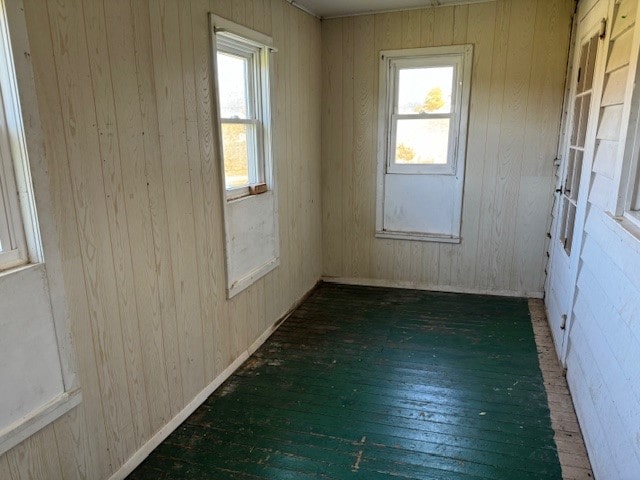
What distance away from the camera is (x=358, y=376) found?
2.82m

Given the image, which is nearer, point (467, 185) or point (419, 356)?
point (419, 356)

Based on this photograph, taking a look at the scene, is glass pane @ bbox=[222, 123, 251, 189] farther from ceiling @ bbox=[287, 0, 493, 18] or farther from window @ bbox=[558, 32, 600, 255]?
window @ bbox=[558, 32, 600, 255]

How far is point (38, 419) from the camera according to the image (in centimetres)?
157

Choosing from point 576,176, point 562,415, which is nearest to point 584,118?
point 576,176

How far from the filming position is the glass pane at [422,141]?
3.97 meters

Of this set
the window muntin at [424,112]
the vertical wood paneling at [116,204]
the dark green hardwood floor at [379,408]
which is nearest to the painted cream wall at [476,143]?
the window muntin at [424,112]

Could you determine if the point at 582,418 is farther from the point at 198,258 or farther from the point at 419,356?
the point at 198,258

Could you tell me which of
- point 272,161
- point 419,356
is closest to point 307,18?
point 272,161

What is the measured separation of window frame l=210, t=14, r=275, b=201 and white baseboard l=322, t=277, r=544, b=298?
5.43 ft

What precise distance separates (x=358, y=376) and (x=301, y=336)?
693 millimetres

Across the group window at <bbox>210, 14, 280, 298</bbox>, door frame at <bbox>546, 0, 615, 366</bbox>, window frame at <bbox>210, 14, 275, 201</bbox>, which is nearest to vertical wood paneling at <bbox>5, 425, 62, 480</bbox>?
window at <bbox>210, 14, 280, 298</bbox>

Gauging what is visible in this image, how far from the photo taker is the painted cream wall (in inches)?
144

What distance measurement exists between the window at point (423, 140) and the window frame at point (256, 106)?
4.41 feet

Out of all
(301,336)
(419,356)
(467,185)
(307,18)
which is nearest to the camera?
(419,356)
